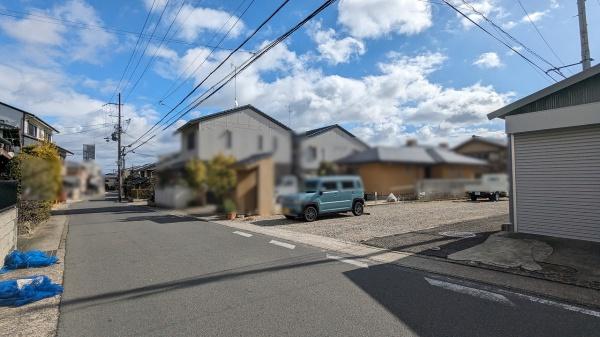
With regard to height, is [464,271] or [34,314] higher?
[464,271]

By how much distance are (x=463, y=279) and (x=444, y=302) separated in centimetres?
247

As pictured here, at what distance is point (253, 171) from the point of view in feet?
4.27

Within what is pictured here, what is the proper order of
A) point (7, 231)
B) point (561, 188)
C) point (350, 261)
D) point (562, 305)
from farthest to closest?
point (7, 231) < point (561, 188) < point (350, 261) < point (562, 305)

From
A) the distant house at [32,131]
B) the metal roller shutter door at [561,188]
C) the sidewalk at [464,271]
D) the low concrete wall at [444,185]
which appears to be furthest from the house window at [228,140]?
the metal roller shutter door at [561,188]

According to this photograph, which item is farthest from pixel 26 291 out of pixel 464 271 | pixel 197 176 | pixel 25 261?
pixel 464 271

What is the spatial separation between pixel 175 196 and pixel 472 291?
10.7 m

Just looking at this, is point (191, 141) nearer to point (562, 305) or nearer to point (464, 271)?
point (562, 305)

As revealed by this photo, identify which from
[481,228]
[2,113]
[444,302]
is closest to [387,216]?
[481,228]

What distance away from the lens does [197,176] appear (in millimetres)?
1347

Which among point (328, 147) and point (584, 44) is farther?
point (584, 44)

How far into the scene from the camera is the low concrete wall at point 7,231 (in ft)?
44.8

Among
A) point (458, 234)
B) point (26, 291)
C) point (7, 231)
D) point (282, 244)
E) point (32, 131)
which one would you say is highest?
point (32, 131)

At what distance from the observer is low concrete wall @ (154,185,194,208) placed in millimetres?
1429

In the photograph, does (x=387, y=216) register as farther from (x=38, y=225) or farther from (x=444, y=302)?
(x=38, y=225)
